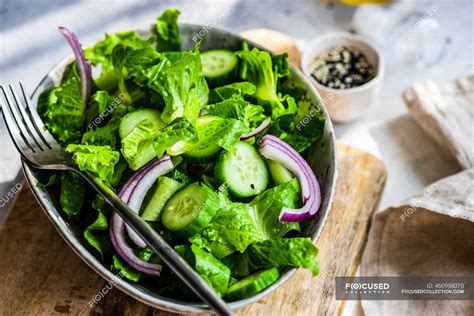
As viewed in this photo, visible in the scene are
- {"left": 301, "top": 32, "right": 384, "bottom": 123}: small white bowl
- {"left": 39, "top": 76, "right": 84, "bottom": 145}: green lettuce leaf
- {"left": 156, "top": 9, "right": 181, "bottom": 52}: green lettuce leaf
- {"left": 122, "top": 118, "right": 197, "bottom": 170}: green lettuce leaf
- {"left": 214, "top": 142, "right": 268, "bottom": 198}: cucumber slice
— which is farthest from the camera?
{"left": 301, "top": 32, "right": 384, "bottom": 123}: small white bowl

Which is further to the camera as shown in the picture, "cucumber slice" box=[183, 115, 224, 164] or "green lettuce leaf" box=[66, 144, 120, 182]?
"cucumber slice" box=[183, 115, 224, 164]

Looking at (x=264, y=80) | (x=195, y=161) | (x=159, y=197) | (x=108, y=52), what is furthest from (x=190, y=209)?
(x=108, y=52)

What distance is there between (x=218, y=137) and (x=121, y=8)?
214 centimetres

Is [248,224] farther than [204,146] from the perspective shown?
No

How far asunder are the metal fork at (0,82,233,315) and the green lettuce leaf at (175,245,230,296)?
0.33 feet

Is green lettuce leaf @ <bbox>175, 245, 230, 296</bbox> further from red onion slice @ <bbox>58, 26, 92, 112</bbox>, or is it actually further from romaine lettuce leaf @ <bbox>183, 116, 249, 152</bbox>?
red onion slice @ <bbox>58, 26, 92, 112</bbox>

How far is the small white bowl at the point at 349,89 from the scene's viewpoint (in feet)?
10.4

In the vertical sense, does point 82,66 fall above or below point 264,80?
above

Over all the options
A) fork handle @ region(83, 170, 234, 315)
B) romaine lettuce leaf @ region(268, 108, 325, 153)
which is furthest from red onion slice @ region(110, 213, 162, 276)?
romaine lettuce leaf @ region(268, 108, 325, 153)

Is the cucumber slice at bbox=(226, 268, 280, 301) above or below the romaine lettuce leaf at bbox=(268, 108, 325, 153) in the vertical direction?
below

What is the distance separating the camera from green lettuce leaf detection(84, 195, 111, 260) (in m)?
2.25

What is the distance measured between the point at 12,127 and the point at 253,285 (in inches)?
48.7

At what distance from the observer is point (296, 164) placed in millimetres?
2367

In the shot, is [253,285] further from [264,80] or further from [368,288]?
[264,80]
